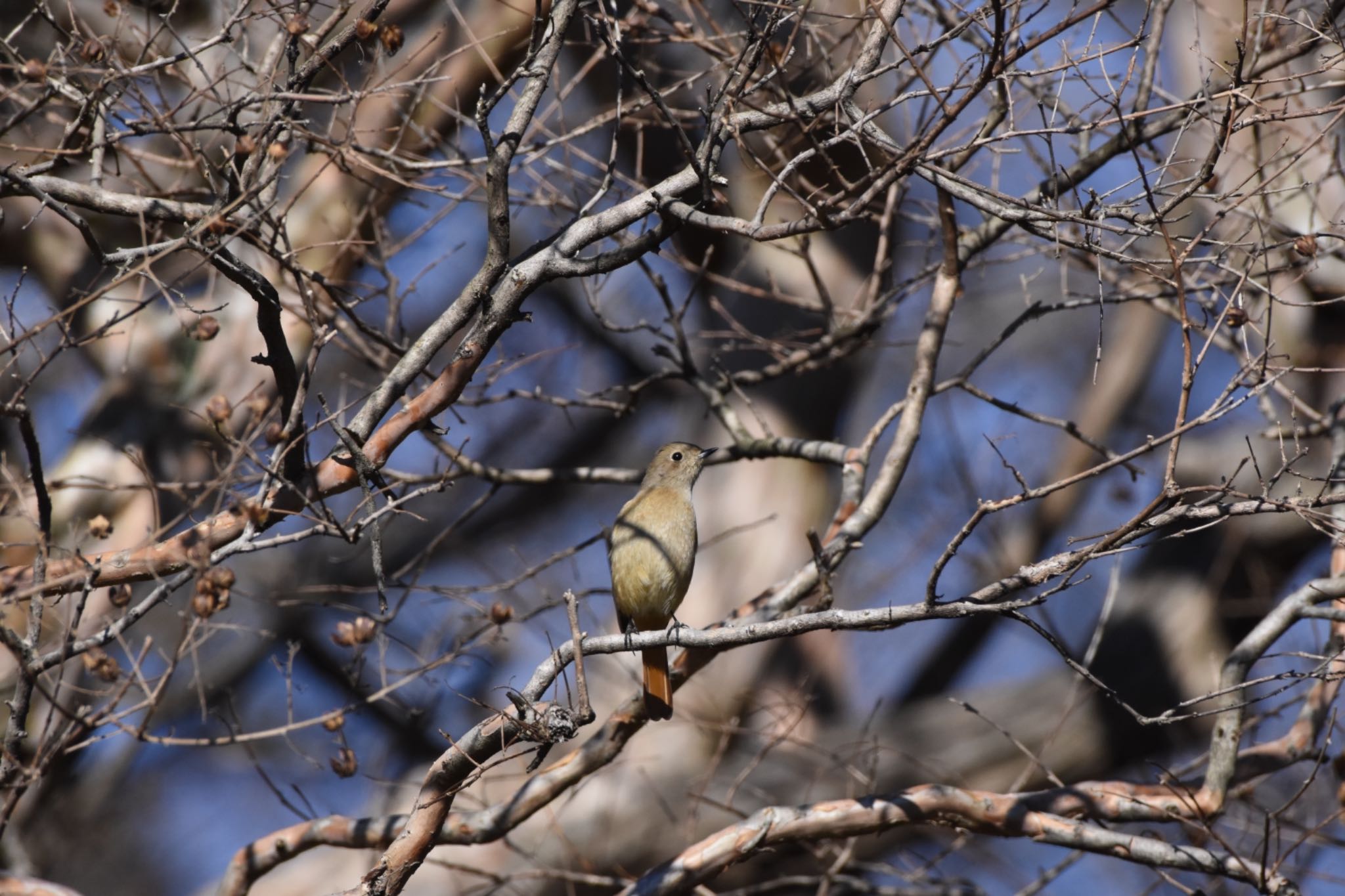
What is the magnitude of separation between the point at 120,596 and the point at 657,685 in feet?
5.83

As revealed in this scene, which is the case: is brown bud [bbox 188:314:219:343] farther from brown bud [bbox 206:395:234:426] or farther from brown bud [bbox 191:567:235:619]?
brown bud [bbox 191:567:235:619]

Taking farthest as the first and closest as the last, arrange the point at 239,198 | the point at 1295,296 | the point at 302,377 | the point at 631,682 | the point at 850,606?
the point at 850,606 → the point at 631,682 → the point at 1295,296 → the point at 302,377 → the point at 239,198

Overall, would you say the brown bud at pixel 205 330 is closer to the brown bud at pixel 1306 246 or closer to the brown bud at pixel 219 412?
the brown bud at pixel 219 412

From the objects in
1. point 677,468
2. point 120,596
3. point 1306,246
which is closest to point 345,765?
point 120,596

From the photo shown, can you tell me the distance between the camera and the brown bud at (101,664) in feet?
10.1

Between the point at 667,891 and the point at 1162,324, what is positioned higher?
the point at 1162,324

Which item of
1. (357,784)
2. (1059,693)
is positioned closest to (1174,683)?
(1059,693)

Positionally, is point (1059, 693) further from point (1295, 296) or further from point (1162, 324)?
point (1162, 324)

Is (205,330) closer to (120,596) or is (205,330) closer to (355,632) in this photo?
(120,596)

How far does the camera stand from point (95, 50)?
3.16 m

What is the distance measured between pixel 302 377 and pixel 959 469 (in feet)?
15.2

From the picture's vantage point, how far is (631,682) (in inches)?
288

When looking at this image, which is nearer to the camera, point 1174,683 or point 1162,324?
point 1174,683

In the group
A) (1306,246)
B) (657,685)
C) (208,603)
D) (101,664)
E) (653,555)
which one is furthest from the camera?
(653,555)
